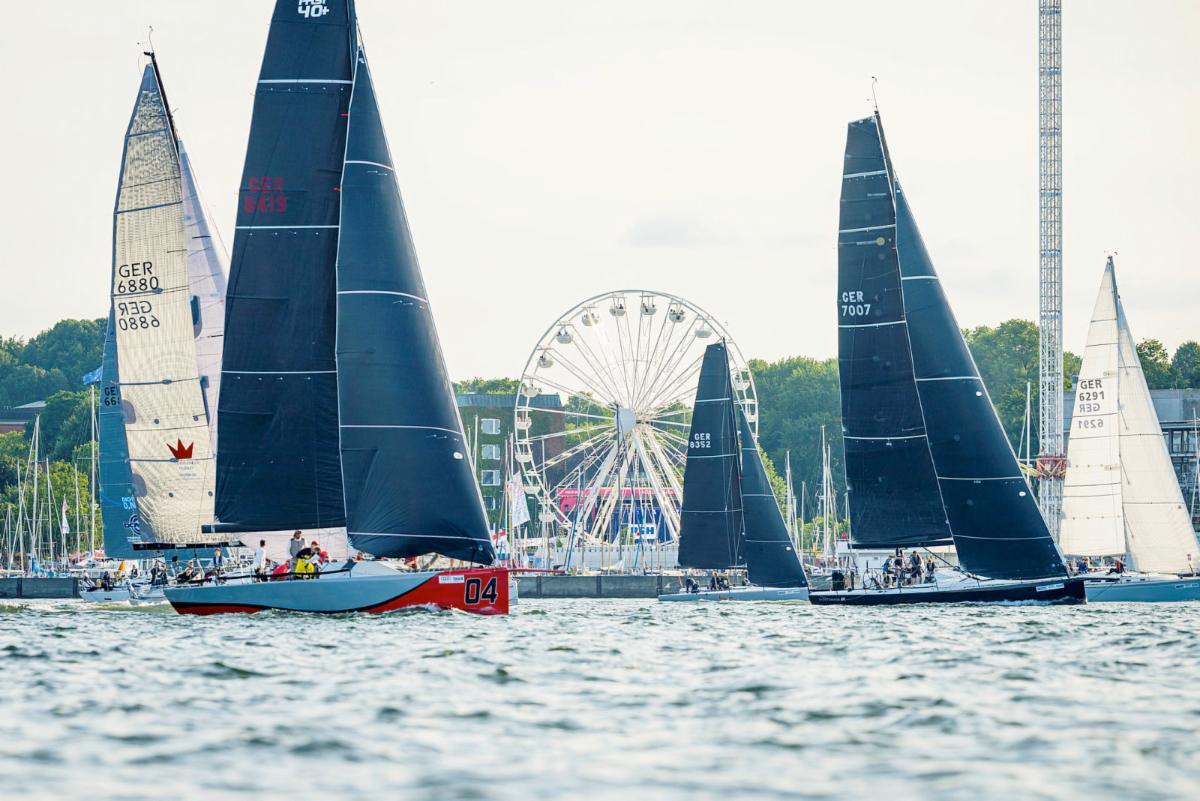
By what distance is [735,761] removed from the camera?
17000 mm

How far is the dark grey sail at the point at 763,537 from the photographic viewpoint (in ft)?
208

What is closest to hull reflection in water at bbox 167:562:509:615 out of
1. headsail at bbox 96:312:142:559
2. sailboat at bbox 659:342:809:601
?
headsail at bbox 96:312:142:559

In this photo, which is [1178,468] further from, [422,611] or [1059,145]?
[422,611]

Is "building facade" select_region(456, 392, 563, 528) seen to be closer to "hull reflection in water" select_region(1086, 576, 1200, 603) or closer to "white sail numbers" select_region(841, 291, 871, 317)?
"hull reflection in water" select_region(1086, 576, 1200, 603)

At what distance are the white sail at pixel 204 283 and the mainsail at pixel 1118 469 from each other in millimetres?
27713

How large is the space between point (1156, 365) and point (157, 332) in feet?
389

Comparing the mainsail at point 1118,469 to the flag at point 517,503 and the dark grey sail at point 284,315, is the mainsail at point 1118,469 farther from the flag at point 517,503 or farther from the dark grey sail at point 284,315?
the flag at point 517,503

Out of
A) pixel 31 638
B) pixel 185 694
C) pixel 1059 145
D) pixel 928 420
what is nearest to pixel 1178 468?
pixel 1059 145

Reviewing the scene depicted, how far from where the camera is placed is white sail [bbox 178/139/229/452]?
4859cm

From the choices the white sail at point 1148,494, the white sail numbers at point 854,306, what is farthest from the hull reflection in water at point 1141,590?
the white sail numbers at point 854,306

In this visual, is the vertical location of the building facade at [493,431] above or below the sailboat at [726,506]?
above

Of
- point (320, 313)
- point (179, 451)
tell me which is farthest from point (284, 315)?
point (179, 451)

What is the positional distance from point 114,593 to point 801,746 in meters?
44.5

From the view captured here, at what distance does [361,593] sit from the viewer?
1439 inches
